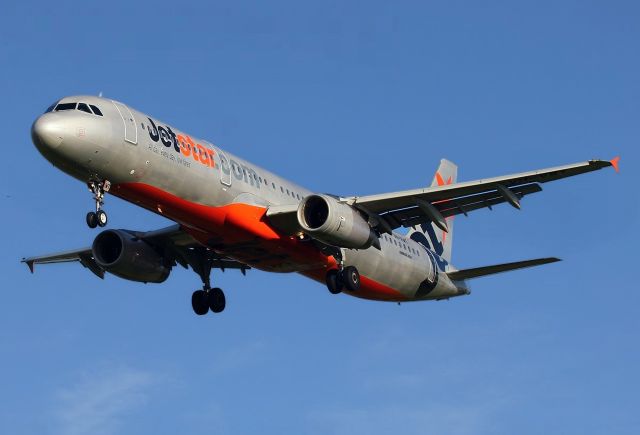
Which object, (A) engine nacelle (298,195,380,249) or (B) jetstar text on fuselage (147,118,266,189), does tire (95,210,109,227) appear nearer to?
(B) jetstar text on fuselage (147,118,266,189)

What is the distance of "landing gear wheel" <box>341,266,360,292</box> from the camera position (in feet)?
150

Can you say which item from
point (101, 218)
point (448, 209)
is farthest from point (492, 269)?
point (101, 218)

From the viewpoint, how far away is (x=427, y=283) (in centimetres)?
5062

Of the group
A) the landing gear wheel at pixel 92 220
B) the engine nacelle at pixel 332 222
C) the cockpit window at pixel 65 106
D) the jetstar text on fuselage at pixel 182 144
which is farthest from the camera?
the engine nacelle at pixel 332 222

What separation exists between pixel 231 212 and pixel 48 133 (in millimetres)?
7045

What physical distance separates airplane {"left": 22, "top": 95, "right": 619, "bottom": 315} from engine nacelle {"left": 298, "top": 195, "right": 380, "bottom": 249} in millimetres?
46

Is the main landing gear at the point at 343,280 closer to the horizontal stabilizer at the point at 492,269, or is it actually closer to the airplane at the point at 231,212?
the airplane at the point at 231,212

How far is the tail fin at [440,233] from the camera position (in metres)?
54.8

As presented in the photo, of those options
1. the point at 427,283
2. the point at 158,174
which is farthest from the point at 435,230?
A: the point at 158,174

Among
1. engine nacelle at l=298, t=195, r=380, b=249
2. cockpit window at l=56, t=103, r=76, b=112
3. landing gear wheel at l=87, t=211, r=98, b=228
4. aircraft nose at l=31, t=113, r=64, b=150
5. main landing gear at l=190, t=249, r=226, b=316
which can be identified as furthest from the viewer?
main landing gear at l=190, t=249, r=226, b=316

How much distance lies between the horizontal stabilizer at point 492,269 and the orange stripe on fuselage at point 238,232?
661 cm

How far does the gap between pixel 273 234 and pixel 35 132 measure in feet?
30.4

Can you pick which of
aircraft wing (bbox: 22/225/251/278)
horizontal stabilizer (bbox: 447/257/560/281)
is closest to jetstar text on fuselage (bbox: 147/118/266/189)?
aircraft wing (bbox: 22/225/251/278)

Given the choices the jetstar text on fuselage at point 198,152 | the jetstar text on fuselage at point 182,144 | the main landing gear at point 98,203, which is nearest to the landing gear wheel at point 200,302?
the jetstar text on fuselage at point 198,152
